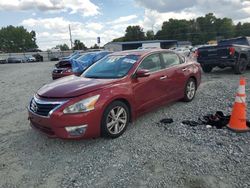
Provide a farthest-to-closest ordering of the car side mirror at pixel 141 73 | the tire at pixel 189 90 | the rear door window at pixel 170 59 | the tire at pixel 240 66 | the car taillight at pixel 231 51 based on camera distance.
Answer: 1. the tire at pixel 240 66
2. the car taillight at pixel 231 51
3. the tire at pixel 189 90
4. the rear door window at pixel 170 59
5. the car side mirror at pixel 141 73

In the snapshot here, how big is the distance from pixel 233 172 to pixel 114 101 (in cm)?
213

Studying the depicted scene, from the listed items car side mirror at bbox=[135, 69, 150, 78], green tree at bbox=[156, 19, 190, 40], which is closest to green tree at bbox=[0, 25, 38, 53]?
green tree at bbox=[156, 19, 190, 40]

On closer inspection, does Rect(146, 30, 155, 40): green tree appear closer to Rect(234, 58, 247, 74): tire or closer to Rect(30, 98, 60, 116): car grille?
Rect(234, 58, 247, 74): tire

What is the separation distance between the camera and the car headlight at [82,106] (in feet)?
12.4

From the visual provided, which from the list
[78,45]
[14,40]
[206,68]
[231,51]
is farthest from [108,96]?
[14,40]

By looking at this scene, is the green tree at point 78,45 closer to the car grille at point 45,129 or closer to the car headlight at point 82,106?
the car grille at point 45,129

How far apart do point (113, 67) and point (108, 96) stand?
113cm

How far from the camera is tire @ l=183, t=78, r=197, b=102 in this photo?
6300 mm

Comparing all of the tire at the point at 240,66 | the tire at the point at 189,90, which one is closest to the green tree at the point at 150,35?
the tire at the point at 240,66

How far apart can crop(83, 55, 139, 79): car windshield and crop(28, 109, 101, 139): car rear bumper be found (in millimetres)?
1123

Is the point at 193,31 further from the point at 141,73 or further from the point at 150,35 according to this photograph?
the point at 141,73

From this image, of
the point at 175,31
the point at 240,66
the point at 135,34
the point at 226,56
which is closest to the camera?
the point at 226,56

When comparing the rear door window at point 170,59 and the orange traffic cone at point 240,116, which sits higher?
the rear door window at point 170,59

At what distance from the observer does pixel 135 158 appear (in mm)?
3631
